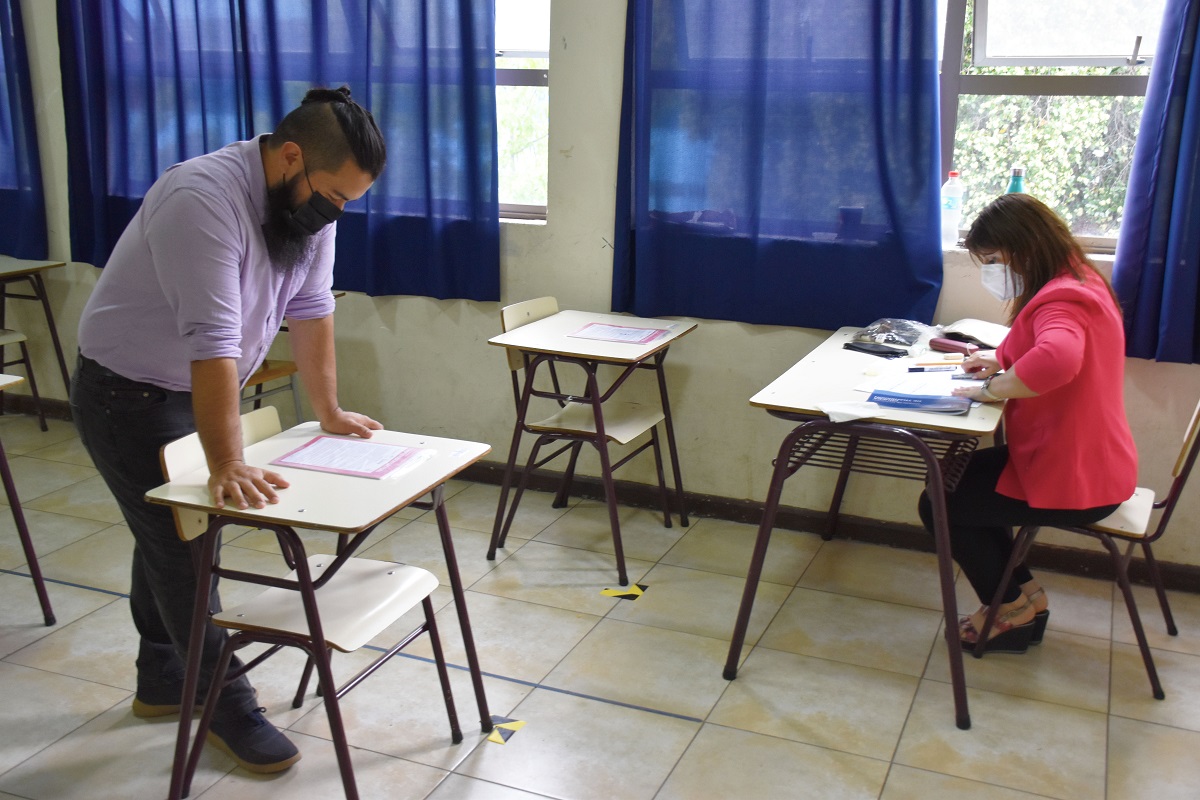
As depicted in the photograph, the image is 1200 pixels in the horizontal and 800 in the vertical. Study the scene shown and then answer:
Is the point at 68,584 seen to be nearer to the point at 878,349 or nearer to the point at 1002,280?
Result: the point at 878,349

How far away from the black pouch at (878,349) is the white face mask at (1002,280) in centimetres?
37

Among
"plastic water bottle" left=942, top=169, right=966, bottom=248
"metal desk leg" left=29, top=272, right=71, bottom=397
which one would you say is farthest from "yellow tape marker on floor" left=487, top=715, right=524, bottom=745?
"metal desk leg" left=29, top=272, right=71, bottom=397

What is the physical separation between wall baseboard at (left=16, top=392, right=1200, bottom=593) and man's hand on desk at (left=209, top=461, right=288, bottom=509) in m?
2.02

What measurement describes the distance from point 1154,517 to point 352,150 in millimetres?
2568

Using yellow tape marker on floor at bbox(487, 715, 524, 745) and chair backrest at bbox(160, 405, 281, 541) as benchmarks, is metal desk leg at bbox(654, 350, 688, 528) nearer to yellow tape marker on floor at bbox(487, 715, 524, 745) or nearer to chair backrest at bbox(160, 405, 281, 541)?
yellow tape marker on floor at bbox(487, 715, 524, 745)

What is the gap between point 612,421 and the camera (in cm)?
341

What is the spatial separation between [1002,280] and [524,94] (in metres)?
1.87

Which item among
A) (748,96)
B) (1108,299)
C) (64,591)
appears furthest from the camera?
(748,96)

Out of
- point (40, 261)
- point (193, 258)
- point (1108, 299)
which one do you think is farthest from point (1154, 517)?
point (40, 261)

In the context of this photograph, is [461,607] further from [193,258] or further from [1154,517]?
[1154,517]

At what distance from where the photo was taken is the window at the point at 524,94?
367 cm

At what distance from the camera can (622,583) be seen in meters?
3.17

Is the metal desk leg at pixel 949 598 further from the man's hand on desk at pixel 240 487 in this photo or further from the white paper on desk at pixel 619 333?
the man's hand on desk at pixel 240 487

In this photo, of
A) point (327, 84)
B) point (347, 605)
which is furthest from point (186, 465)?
point (327, 84)
